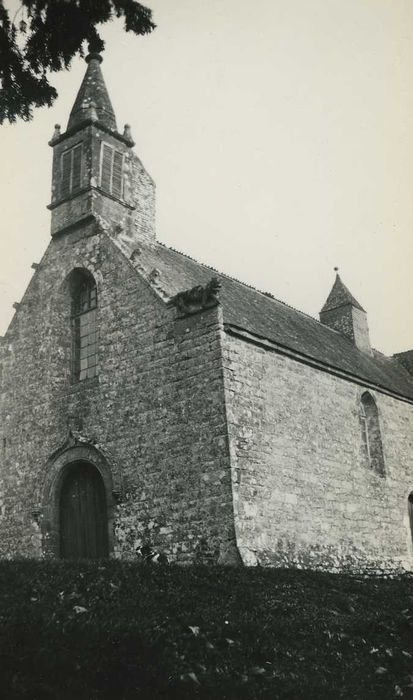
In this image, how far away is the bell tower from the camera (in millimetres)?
16859

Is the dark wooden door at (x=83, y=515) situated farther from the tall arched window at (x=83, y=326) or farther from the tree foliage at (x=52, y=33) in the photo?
the tree foliage at (x=52, y=33)

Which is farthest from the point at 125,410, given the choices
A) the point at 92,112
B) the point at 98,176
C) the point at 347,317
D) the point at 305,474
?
the point at 347,317

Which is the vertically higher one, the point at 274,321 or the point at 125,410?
the point at 274,321

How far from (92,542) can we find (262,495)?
4.01m

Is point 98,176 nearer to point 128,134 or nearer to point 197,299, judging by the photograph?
point 128,134

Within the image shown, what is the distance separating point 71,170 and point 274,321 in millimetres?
6571

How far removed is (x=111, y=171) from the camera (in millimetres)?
17328

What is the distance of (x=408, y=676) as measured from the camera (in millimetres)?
7859

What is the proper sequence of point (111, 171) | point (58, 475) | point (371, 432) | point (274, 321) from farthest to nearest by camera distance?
1. point (371, 432)
2. point (274, 321)
3. point (111, 171)
4. point (58, 475)

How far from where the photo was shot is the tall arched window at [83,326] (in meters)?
16.3

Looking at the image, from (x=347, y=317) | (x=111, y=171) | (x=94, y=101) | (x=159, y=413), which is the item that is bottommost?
(x=159, y=413)

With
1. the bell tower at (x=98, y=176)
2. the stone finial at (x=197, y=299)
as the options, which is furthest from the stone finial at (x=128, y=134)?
the stone finial at (x=197, y=299)

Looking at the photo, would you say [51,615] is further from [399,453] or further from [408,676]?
[399,453]

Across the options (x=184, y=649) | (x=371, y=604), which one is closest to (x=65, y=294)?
(x=371, y=604)
